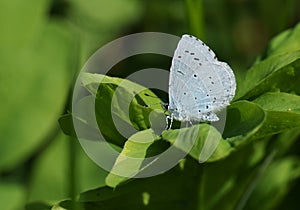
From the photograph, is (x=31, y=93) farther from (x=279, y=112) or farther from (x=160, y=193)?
(x=279, y=112)

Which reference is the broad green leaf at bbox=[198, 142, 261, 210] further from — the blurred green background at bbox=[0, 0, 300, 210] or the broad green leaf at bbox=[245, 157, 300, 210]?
the blurred green background at bbox=[0, 0, 300, 210]

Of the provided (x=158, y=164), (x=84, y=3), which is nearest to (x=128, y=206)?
(x=158, y=164)

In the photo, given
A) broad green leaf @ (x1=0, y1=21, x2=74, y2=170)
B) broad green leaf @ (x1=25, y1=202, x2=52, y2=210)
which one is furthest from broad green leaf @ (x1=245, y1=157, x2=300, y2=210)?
broad green leaf @ (x1=0, y1=21, x2=74, y2=170)

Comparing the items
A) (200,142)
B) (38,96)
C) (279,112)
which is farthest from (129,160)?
(38,96)

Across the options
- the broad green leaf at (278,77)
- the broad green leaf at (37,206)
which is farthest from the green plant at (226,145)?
the broad green leaf at (37,206)

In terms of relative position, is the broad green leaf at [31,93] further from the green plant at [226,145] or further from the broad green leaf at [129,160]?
the broad green leaf at [129,160]

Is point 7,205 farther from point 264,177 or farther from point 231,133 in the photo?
point 231,133
